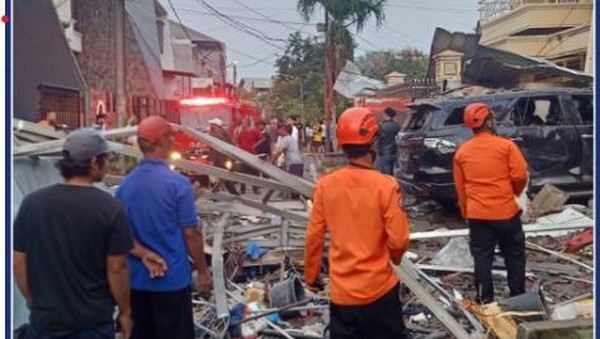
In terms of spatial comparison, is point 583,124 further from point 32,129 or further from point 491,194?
point 32,129

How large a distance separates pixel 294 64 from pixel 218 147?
144 feet

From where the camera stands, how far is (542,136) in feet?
32.2

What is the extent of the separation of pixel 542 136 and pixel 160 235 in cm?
739

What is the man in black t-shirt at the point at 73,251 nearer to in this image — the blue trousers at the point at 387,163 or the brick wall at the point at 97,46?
the blue trousers at the point at 387,163

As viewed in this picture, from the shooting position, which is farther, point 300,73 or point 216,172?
point 300,73

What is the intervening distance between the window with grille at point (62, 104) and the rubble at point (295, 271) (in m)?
7.23

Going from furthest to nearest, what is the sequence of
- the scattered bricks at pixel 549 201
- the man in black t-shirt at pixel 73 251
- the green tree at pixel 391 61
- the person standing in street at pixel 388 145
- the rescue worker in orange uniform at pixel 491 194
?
the green tree at pixel 391 61 → the person standing in street at pixel 388 145 → the scattered bricks at pixel 549 201 → the rescue worker in orange uniform at pixel 491 194 → the man in black t-shirt at pixel 73 251

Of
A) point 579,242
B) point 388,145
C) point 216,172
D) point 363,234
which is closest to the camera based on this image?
point 363,234

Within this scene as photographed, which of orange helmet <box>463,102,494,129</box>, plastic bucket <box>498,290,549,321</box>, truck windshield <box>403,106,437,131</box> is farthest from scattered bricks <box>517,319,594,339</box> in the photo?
truck windshield <box>403,106,437,131</box>

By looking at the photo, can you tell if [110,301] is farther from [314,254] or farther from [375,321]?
[375,321]

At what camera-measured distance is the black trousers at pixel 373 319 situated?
3490mm

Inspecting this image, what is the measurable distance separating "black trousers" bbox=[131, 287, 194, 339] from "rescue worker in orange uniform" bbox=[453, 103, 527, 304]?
266 centimetres

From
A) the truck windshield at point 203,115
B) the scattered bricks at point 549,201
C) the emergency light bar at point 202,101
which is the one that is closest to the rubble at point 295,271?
the scattered bricks at point 549,201

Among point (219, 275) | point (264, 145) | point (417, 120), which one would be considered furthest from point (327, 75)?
point (219, 275)
